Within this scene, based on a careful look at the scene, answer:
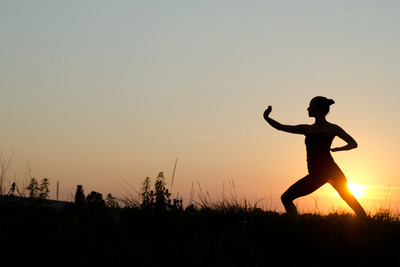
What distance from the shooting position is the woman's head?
29.0ft

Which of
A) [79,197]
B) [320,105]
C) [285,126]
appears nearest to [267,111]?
[285,126]

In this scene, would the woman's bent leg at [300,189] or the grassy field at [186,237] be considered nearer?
the grassy field at [186,237]

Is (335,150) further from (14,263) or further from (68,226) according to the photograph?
(14,263)

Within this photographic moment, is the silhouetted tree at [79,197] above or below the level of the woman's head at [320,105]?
below

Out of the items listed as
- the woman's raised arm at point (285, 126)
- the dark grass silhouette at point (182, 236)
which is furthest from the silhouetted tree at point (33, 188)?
the woman's raised arm at point (285, 126)

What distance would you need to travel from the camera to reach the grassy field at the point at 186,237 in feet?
19.3

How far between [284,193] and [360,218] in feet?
4.47

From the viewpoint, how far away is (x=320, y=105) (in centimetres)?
882

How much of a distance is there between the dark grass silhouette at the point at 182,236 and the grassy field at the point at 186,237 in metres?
0.01

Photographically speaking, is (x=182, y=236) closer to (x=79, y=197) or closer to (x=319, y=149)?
(x=79, y=197)

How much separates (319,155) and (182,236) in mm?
2985

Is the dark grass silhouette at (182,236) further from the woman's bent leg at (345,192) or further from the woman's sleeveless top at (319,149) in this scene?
the woman's sleeveless top at (319,149)

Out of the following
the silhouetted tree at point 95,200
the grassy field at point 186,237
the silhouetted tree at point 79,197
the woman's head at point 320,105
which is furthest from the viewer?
the woman's head at point 320,105

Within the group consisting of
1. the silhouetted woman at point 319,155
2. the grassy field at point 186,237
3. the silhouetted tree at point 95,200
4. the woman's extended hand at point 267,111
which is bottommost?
the grassy field at point 186,237
